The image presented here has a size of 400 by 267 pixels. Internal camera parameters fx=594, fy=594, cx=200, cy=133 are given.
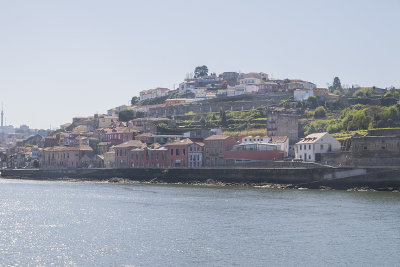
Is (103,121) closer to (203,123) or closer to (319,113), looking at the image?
(203,123)

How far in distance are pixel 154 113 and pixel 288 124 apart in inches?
1974

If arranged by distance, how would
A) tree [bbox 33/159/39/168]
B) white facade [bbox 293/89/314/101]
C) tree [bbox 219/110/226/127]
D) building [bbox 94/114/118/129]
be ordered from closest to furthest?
tree [bbox 219/110/226/127] < tree [bbox 33/159/39/168] < white facade [bbox 293/89/314/101] < building [bbox 94/114/118/129]

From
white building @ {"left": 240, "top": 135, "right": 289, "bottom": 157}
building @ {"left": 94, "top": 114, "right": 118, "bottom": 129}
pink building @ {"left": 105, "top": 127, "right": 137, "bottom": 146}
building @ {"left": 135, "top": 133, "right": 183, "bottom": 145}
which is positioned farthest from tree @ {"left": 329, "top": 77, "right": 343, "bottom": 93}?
white building @ {"left": 240, "top": 135, "right": 289, "bottom": 157}

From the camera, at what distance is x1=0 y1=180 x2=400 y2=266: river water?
109ft

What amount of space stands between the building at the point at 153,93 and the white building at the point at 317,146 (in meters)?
90.7

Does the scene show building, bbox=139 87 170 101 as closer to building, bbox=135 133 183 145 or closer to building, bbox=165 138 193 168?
building, bbox=135 133 183 145

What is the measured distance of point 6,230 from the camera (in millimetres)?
43062

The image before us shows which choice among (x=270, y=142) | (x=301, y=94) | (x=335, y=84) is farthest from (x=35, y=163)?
(x=335, y=84)

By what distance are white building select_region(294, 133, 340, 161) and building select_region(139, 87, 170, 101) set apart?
298ft

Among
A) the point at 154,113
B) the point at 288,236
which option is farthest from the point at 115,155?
the point at 288,236

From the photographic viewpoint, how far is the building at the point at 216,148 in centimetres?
9188

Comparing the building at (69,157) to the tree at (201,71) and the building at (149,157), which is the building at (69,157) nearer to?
the building at (149,157)

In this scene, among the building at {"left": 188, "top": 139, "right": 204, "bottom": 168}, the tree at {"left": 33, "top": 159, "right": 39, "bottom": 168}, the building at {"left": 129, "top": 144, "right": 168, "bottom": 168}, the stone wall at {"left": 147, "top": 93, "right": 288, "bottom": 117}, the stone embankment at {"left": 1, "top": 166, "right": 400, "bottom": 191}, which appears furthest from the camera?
the stone wall at {"left": 147, "top": 93, "right": 288, "bottom": 117}

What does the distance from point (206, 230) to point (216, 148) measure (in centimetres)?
5133
